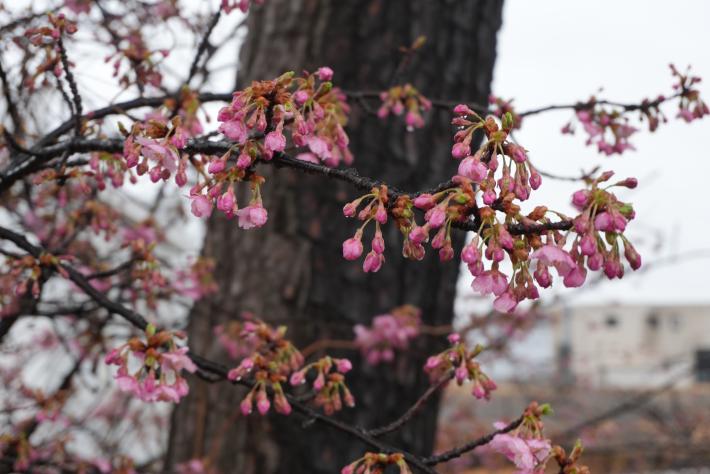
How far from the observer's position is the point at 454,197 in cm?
94

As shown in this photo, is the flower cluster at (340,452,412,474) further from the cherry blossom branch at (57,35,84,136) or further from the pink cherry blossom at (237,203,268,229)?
the cherry blossom branch at (57,35,84,136)

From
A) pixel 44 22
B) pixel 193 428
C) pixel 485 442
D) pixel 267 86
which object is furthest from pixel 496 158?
pixel 193 428

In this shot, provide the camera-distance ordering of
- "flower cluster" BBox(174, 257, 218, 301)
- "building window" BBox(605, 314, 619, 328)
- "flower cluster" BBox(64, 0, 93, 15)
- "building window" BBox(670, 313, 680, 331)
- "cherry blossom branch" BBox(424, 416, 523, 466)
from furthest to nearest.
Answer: "building window" BBox(670, 313, 680, 331) → "building window" BBox(605, 314, 619, 328) → "flower cluster" BBox(174, 257, 218, 301) → "flower cluster" BBox(64, 0, 93, 15) → "cherry blossom branch" BBox(424, 416, 523, 466)

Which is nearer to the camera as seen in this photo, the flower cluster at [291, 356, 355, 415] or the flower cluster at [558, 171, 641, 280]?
the flower cluster at [558, 171, 641, 280]

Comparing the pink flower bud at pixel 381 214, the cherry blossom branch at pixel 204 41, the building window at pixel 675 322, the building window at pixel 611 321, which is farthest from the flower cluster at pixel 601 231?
the building window at pixel 675 322

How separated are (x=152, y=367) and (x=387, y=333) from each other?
1626 mm

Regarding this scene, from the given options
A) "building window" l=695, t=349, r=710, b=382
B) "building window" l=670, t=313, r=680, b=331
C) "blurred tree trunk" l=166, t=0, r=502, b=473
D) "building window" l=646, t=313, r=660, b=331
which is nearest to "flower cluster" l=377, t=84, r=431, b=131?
"blurred tree trunk" l=166, t=0, r=502, b=473

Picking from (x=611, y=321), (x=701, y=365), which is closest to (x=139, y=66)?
(x=701, y=365)

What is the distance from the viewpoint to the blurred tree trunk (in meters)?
2.99

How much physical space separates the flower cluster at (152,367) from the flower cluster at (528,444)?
0.60 meters

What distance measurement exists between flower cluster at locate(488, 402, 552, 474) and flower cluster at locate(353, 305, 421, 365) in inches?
60.8

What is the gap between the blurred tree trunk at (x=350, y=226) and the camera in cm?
299

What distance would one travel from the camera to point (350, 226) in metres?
3.04

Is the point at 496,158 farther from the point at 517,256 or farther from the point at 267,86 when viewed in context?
the point at 267,86
